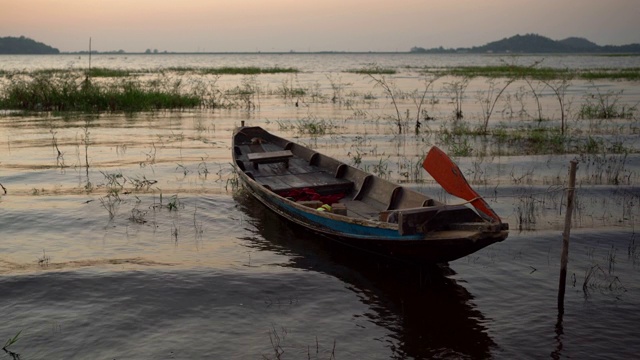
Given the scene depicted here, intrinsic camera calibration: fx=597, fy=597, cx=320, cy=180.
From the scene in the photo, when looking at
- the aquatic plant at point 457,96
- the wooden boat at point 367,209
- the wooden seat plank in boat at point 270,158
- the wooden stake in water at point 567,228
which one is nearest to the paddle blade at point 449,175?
the wooden boat at point 367,209

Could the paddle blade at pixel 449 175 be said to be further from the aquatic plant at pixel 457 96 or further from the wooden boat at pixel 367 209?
the aquatic plant at pixel 457 96


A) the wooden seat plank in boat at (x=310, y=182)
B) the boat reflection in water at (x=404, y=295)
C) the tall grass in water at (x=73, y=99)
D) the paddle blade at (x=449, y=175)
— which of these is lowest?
the boat reflection in water at (x=404, y=295)

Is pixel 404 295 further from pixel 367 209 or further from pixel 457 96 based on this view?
pixel 457 96

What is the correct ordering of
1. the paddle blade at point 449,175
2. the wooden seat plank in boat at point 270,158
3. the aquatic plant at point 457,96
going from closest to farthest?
the paddle blade at point 449,175 < the wooden seat plank in boat at point 270,158 < the aquatic plant at point 457,96

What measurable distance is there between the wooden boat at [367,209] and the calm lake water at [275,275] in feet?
1.84

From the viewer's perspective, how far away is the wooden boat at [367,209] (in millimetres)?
6180

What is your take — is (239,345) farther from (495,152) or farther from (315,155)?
(495,152)

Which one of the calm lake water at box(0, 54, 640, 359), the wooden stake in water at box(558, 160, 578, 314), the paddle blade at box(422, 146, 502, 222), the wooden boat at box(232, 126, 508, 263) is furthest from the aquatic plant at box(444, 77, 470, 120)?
the wooden stake in water at box(558, 160, 578, 314)

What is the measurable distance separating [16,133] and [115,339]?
49.5 ft

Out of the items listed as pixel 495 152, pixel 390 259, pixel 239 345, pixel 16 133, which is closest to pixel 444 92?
pixel 495 152

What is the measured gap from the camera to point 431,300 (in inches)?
268

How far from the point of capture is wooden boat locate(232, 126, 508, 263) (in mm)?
6180

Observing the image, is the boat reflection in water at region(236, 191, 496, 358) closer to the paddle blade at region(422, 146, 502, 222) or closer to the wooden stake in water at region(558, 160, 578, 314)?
the wooden stake in water at region(558, 160, 578, 314)

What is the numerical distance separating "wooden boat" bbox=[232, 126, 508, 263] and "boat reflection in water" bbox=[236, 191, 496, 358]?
0.41 m
